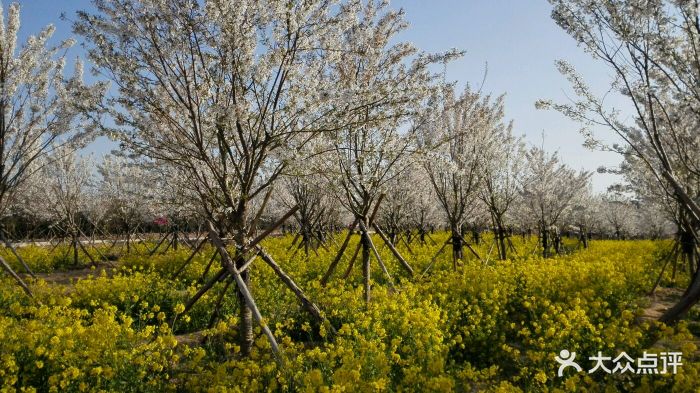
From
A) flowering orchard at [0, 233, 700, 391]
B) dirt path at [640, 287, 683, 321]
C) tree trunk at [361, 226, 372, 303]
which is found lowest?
dirt path at [640, 287, 683, 321]

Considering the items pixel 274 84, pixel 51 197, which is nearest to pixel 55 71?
pixel 274 84

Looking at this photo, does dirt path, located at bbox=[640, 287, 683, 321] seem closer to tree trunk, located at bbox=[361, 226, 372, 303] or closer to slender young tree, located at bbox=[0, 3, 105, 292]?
tree trunk, located at bbox=[361, 226, 372, 303]

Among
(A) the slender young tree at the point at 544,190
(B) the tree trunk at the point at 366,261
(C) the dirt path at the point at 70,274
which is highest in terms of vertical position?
(A) the slender young tree at the point at 544,190

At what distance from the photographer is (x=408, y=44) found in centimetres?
866

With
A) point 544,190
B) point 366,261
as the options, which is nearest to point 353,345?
point 366,261

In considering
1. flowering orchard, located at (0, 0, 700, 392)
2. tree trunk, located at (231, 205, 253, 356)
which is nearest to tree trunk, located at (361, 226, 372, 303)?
flowering orchard, located at (0, 0, 700, 392)

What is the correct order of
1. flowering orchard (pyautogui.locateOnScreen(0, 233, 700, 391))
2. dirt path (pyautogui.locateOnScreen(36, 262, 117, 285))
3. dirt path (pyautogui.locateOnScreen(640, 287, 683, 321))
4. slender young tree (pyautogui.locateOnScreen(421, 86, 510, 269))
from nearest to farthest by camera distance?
flowering orchard (pyautogui.locateOnScreen(0, 233, 700, 391)) < dirt path (pyautogui.locateOnScreen(640, 287, 683, 321)) < slender young tree (pyautogui.locateOnScreen(421, 86, 510, 269)) < dirt path (pyautogui.locateOnScreen(36, 262, 117, 285))

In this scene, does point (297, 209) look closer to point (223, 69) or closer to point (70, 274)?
point (223, 69)

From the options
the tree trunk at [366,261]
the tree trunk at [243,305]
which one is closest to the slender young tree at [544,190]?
the tree trunk at [366,261]

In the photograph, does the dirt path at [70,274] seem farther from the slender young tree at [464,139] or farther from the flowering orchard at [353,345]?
the slender young tree at [464,139]

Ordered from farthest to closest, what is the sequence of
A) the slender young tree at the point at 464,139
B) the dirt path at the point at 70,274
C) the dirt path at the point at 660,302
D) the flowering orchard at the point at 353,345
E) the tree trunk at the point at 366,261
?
the dirt path at the point at 70,274
the slender young tree at the point at 464,139
the dirt path at the point at 660,302
the tree trunk at the point at 366,261
the flowering orchard at the point at 353,345

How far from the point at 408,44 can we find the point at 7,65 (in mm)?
7568

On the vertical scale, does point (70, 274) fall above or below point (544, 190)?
below

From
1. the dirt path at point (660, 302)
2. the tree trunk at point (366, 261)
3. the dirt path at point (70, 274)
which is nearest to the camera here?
the tree trunk at point (366, 261)
